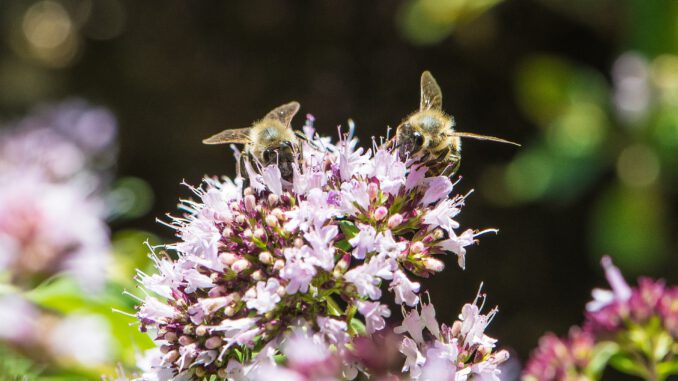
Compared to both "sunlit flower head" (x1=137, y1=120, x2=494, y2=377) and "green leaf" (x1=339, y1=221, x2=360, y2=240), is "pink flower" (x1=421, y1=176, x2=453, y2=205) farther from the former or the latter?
"green leaf" (x1=339, y1=221, x2=360, y2=240)

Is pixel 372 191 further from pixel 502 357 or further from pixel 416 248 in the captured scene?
pixel 502 357

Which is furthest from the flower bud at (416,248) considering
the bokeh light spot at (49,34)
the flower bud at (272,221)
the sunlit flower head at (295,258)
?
the bokeh light spot at (49,34)

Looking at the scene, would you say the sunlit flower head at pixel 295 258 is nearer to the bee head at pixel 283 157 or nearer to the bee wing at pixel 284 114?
the bee head at pixel 283 157

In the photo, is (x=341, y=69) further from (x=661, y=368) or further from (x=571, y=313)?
(x=661, y=368)

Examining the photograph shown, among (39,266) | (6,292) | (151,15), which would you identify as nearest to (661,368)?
(6,292)

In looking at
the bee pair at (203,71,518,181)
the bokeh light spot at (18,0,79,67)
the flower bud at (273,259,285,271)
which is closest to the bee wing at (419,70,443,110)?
the bee pair at (203,71,518,181)

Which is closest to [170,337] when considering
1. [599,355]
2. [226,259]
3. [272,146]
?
[226,259]
